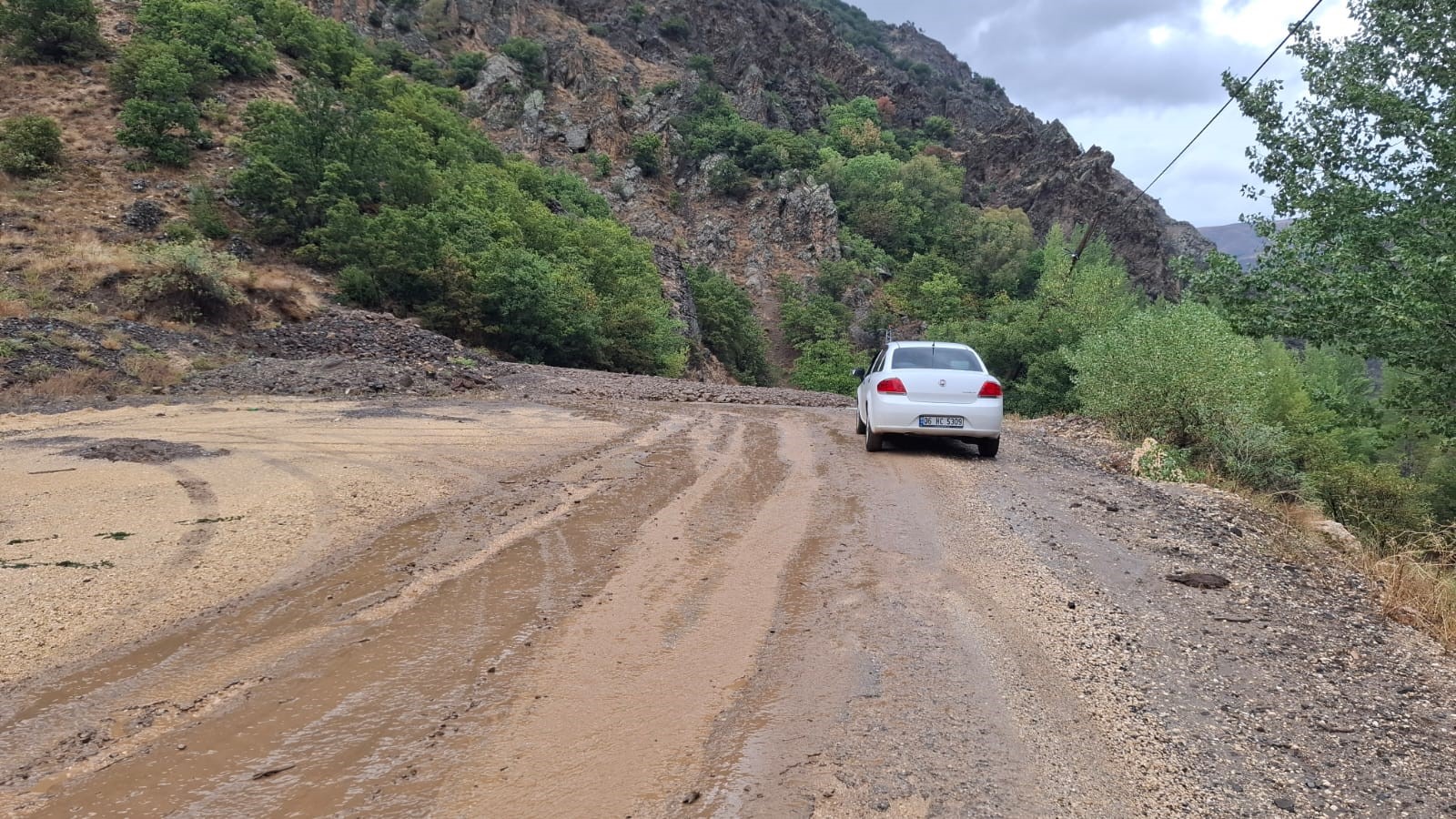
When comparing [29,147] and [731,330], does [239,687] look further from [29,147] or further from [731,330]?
[731,330]

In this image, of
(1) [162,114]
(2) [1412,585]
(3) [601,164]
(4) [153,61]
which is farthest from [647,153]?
(2) [1412,585]

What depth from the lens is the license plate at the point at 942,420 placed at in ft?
29.5

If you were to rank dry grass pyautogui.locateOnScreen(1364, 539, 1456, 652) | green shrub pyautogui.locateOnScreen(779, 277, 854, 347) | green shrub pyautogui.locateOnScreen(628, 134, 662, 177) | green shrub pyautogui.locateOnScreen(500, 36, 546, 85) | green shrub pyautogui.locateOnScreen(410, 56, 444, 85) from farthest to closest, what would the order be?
1. green shrub pyautogui.locateOnScreen(500, 36, 546, 85)
2. green shrub pyautogui.locateOnScreen(628, 134, 662, 177)
3. green shrub pyautogui.locateOnScreen(410, 56, 444, 85)
4. green shrub pyautogui.locateOnScreen(779, 277, 854, 347)
5. dry grass pyautogui.locateOnScreen(1364, 539, 1456, 652)

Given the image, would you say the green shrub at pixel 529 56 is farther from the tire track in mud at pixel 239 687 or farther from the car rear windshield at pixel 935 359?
the tire track in mud at pixel 239 687

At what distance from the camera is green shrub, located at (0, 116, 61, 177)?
2202 centimetres

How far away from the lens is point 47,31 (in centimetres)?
2845

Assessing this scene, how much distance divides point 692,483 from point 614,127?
204 ft

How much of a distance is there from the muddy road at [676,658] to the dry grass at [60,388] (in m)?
5.77

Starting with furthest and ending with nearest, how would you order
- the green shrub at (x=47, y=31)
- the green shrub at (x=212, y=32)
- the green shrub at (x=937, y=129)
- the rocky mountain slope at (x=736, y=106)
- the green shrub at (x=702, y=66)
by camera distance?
the green shrub at (x=937, y=129), the green shrub at (x=702, y=66), the rocky mountain slope at (x=736, y=106), the green shrub at (x=212, y=32), the green shrub at (x=47, y=31)

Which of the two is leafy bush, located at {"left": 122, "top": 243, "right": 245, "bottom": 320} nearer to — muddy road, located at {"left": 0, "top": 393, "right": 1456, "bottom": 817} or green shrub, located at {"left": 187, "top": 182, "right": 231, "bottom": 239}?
green shrub, located at {"left": 187, "top": 182, "right": 231, "bottom": 239}

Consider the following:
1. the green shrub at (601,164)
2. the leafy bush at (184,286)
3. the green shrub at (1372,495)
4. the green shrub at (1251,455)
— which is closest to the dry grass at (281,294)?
the leafy bush at (184,286)

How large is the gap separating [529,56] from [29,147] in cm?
4757

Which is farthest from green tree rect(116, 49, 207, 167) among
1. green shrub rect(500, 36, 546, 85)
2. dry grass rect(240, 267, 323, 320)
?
green shrub rect(500, 36, 546, 85)

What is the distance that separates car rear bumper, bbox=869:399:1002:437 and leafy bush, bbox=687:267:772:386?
33845mm
